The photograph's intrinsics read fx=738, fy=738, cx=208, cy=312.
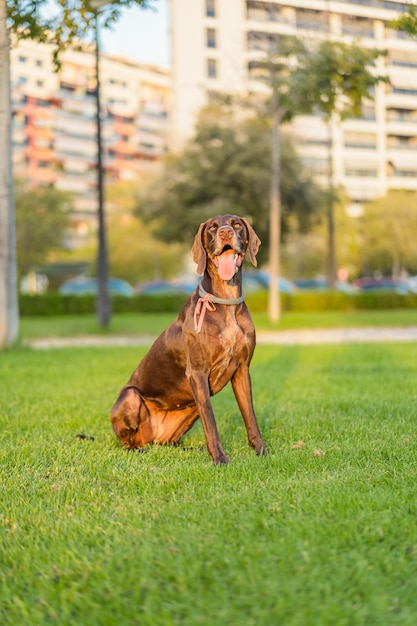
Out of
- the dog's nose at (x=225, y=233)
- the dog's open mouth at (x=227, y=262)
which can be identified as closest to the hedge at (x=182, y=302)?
the dog's open mouth at (x=227, y=262)

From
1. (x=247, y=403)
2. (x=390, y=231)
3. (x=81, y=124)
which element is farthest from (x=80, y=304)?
(x=81, y=124)

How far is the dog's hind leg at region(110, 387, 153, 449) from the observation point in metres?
5.12

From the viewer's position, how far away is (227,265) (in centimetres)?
454

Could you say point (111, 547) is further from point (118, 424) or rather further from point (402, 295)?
point (402, 295)

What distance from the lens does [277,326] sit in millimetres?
22188

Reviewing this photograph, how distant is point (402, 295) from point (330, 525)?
28.6 meters

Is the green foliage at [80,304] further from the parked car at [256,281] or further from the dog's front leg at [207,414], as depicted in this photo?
the dog's front leg at [207,414]

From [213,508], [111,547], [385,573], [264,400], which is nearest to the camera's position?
[385,573]

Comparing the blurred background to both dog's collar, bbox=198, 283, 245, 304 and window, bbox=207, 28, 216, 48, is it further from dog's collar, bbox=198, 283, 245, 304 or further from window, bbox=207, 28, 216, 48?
dog's collar, bbox=198, 283, 245, 304

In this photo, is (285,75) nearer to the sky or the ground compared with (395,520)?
nearer to the sky

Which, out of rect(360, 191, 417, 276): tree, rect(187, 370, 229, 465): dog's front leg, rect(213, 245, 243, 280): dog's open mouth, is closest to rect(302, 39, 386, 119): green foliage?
rect(213, 245, 243, 280): dog's open mouth

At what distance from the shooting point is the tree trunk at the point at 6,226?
12305 mm

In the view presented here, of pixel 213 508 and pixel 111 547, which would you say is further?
pixel 213 508

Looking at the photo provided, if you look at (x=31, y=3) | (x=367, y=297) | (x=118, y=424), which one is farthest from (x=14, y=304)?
(x=367, y=297)
